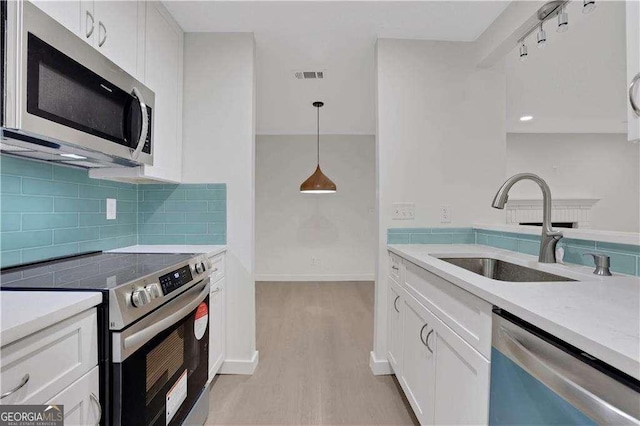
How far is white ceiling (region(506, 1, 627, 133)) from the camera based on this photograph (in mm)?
2072

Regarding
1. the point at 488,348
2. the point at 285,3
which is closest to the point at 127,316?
the point at 488,348

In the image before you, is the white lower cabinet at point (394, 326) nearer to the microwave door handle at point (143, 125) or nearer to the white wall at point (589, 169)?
the microwave door handle at point (143, 125)

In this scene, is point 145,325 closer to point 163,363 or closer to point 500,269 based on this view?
point 163,363

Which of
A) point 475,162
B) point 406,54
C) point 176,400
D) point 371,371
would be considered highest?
point 406,54

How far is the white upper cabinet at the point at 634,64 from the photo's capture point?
87 cm

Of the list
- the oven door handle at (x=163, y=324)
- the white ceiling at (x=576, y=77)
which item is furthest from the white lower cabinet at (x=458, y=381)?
the white ceiling at (x=576, y=77)

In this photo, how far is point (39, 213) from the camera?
4.51 ft

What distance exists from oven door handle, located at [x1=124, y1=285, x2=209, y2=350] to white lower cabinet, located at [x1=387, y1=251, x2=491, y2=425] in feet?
3.71

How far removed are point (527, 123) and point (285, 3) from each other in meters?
3.89

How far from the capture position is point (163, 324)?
3.76 ft

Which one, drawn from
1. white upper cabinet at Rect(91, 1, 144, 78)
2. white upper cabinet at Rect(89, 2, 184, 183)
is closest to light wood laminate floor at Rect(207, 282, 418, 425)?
white upper cabinet at Rect(89, 2, 184, 183)

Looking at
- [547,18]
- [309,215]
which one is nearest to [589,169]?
[547,18]

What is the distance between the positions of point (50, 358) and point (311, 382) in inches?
64.1

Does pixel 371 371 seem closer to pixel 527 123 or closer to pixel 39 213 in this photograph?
pixel 39 213
